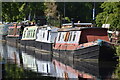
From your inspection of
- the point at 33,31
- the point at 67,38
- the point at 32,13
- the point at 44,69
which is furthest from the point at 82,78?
the point at 32,13

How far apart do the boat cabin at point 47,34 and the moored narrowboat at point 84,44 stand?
1964mm

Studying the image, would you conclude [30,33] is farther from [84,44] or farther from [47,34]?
[84,44]

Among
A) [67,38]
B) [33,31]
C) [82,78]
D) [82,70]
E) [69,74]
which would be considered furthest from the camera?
[33,31]

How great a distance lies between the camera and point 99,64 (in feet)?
93.7

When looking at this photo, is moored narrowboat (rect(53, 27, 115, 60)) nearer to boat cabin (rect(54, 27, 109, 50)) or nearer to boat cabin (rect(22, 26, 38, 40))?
boat cabin (rect(54, 27, 109, 50))

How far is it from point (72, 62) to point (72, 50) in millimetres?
1078

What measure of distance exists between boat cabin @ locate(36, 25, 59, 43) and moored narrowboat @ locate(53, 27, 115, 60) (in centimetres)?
196

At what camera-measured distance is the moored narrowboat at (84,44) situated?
28.7 m

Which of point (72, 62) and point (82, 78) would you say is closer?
point (82, 78)

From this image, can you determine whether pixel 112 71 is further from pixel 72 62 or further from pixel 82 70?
pixel 72 62

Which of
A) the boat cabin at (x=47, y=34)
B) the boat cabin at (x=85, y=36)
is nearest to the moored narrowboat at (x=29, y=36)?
the boat cabin at (x=47, y=34)

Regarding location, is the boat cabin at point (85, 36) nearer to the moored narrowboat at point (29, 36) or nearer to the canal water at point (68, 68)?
the canal water at point (68, 68)

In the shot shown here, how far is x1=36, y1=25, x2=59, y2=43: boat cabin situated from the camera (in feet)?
126

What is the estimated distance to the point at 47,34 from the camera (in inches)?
1569
